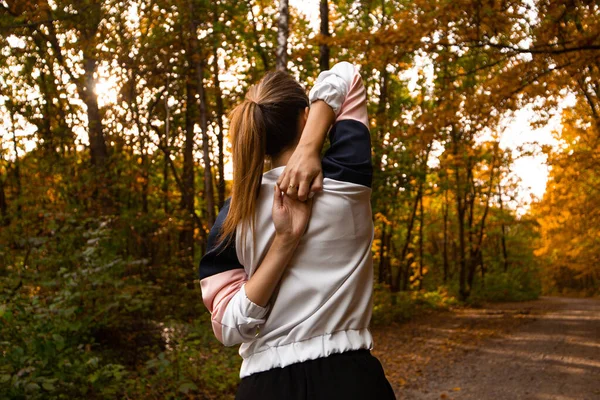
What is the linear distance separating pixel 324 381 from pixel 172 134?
14.9 metres

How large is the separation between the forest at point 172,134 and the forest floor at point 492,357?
6.91ft

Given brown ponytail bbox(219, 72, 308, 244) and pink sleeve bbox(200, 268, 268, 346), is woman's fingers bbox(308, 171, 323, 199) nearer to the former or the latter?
brown ponytail bbox(219, 72, 308, 244)

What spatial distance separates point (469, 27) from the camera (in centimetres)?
720

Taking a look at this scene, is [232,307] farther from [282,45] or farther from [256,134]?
[282,45]

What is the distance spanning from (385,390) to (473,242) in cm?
2239

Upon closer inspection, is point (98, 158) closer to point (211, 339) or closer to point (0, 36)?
point (211, 339)

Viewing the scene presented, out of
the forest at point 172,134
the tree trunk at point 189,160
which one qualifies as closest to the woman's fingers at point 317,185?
the forest at point 172,134

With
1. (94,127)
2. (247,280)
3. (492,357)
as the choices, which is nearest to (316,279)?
(247,280)

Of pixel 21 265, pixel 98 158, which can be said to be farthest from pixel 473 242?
pixel 21 265

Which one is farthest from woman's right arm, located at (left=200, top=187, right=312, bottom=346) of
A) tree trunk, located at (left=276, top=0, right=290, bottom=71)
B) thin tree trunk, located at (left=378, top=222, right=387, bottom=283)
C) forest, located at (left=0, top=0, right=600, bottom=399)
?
thin tree trunk, located at (left=378, top=222, right=387, bottom=283)

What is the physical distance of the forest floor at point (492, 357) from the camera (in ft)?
24.2

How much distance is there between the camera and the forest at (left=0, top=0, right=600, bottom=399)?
5.55 metres

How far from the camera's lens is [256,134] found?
5.29 ft

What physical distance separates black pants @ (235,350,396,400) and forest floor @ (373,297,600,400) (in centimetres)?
600
